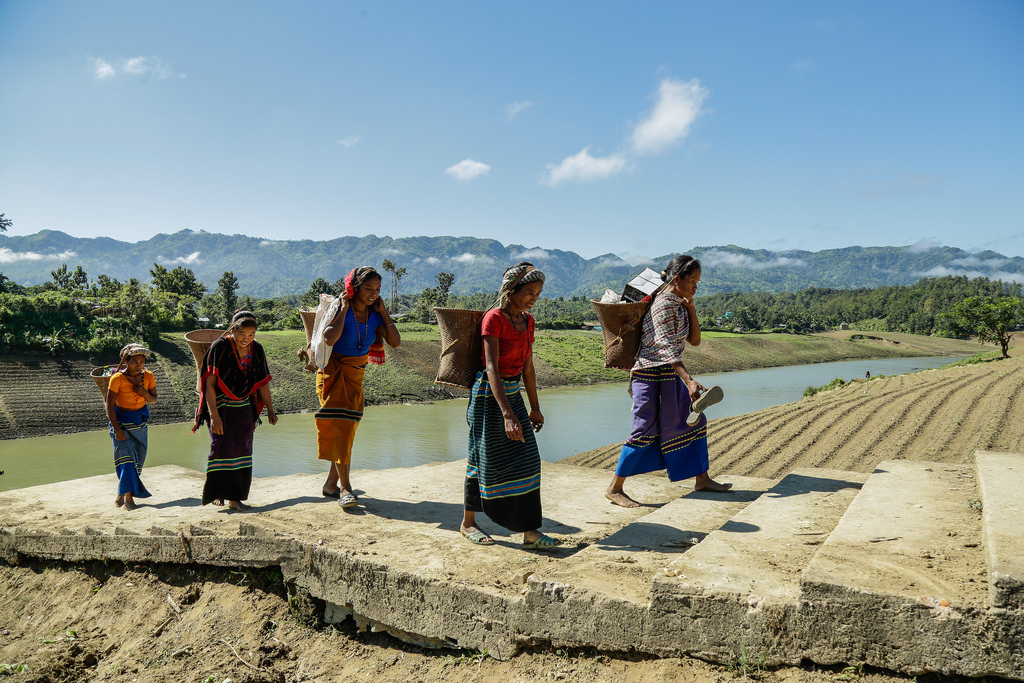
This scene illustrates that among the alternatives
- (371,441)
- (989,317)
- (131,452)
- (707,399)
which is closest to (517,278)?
(707,399)

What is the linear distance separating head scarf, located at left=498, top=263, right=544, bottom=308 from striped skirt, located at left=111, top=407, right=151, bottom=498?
3599 millimetres

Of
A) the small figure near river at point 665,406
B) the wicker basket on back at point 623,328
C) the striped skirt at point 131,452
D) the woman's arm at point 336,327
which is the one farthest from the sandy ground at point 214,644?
the wicker basket on back at point 623,328

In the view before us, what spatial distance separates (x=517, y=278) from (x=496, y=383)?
582 mm

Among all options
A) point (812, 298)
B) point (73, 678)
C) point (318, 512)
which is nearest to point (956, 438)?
point (318, 512)

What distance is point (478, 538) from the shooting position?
3.51 meters

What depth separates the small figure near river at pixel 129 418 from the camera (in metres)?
5.17

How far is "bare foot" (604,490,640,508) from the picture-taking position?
419 cm

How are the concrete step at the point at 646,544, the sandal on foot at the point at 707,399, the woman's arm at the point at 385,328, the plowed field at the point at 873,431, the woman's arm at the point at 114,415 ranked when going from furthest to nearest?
1. the plowed field at the point at 873,431
2. the woman's arm at the point at 114,415
3. the woman's arm at the point at 385,328
4. the sandal on foot at the point at 707,399
5. the concrete step at the point at 646,544

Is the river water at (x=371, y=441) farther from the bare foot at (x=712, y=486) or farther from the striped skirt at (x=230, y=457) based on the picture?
the bare foot at (x=712, y=486)

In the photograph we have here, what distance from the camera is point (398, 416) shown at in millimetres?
23281

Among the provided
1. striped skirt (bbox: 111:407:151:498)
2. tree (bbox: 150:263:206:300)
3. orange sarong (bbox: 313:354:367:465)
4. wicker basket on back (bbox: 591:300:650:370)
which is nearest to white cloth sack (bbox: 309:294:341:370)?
orange sarong (bbox: 313:354:367:465)

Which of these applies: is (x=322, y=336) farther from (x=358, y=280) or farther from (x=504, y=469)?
(x=504, y=469)

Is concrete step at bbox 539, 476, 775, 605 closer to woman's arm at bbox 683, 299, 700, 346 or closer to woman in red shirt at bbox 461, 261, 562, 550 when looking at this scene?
woman in red shirt at bbox 461, 261, 562, 550

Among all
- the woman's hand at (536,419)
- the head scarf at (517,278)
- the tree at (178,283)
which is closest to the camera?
the head scarf at (517,278)
